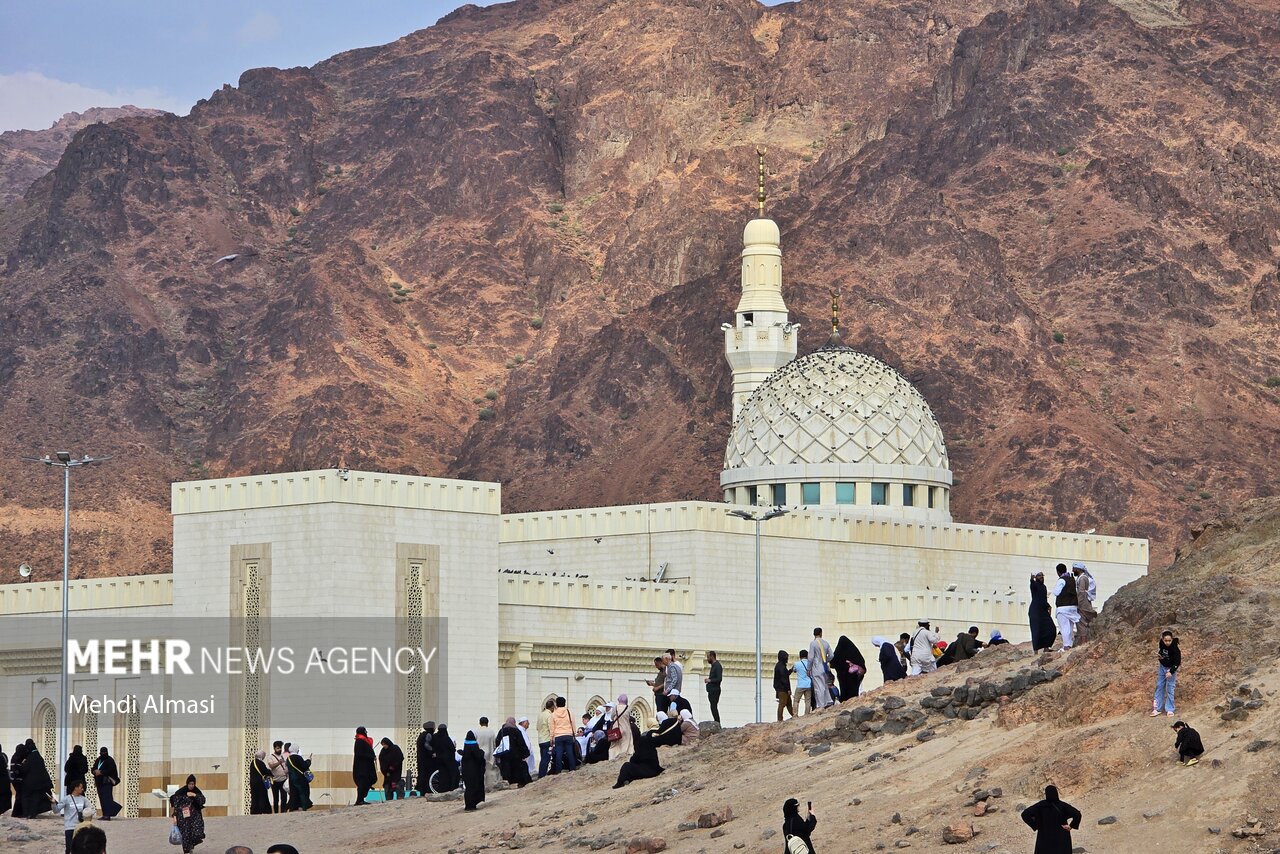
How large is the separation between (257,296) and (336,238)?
472 cm

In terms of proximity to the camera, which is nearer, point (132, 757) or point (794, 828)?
point (794, 828)

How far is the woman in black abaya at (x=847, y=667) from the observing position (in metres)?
32.6

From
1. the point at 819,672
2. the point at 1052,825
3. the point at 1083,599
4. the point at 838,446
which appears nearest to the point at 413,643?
the point at 819,672

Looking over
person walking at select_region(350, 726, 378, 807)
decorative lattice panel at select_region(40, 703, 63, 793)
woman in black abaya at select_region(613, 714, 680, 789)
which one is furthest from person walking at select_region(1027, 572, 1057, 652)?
decorative lattice panel at select_region(40, 703, 63, 793)

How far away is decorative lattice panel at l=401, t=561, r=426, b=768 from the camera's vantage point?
4322cm

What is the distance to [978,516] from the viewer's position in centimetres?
8444

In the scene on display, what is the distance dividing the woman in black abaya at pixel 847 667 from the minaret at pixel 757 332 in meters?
30.9

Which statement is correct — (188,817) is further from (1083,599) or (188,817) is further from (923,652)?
(1083,599)

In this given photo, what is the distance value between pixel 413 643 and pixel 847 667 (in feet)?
43.1

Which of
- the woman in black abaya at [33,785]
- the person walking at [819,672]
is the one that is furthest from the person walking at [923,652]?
the woman in black abaya at [33,785]

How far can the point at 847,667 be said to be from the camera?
32.7 metres

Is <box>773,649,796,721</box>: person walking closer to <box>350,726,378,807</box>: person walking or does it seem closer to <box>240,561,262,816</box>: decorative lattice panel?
<box>350,726,378,807</box>: person walking

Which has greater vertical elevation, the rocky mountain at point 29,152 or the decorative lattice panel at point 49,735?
the rocky mountain at point 29,152

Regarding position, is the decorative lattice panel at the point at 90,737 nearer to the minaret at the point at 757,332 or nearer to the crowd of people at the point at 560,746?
the crowd of people at the point at 560,746
